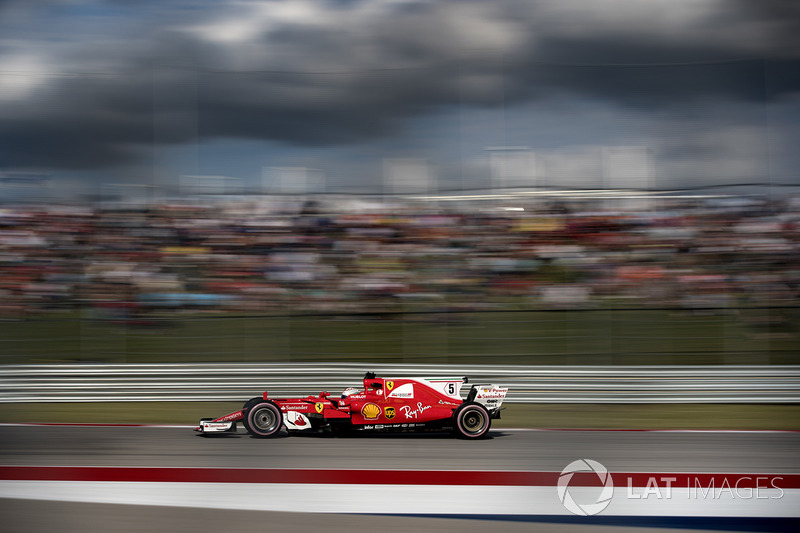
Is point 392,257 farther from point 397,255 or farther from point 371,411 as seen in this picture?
point 371,411

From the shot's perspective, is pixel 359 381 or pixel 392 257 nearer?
pixel 359 381

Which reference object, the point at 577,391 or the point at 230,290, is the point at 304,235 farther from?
the point at 577,391

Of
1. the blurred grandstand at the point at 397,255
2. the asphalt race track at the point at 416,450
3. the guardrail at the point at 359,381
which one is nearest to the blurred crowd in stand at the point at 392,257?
the blurred grandstand at the point at 397,255

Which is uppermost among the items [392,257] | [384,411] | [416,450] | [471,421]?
[392,257]

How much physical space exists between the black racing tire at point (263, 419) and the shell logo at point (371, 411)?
0.83 metres

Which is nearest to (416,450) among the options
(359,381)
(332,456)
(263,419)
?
(332,456)

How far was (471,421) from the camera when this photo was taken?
775 cm

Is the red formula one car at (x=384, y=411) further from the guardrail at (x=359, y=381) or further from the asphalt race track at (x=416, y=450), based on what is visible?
the guardrail at (x=359, y=381)

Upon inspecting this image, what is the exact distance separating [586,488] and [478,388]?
7.04 ft

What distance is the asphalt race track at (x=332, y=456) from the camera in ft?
15.9

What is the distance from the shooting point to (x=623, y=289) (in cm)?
1070

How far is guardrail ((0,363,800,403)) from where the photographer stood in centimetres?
963

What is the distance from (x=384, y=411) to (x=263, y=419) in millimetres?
1191

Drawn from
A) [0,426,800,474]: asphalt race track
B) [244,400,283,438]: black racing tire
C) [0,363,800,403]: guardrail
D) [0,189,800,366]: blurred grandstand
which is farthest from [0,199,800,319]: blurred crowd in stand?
[244,400,283,438]: black racing tire
